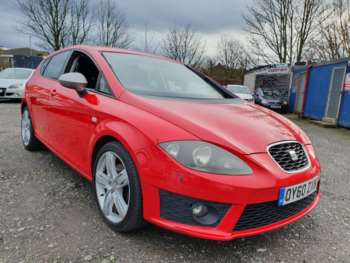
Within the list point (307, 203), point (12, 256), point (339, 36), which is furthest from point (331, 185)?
point (339, 36)

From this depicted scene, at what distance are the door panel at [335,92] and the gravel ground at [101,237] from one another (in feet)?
24.7

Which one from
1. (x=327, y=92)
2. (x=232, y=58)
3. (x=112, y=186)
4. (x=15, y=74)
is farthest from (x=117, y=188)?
(x=232, y=58)

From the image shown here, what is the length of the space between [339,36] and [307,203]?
56.8 ft

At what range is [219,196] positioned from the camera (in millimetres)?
1510

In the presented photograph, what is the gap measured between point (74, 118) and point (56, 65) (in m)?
1.27

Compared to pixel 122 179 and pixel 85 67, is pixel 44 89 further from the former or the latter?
pixel 122 179

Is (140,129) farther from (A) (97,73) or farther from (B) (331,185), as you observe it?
(B) (331,185)

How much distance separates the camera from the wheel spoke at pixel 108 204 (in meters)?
2.03

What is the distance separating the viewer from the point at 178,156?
1.55m

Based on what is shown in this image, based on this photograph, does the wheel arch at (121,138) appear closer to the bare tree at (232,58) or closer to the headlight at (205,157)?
the headlight at (205,157)

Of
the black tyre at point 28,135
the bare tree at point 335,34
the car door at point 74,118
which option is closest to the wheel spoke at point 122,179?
the car door at point 74,118

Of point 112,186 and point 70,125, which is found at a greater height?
point 70,125

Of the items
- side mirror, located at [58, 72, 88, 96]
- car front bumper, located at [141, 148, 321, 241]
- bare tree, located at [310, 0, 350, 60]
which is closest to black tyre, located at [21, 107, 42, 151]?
side mirror, located at [58, 72, 88, 96]

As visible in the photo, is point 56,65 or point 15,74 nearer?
point 56,65
